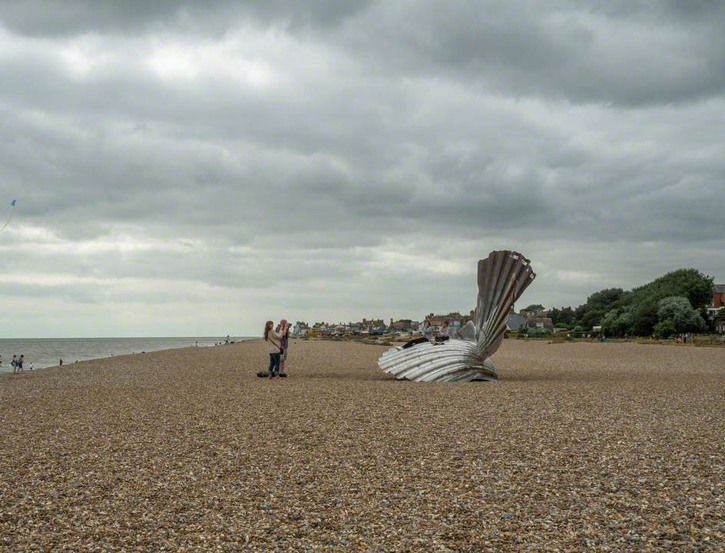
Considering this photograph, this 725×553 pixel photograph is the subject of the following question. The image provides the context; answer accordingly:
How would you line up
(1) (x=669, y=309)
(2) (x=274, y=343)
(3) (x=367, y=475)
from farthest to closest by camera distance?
1. (1) (x=669, y=309)
2. (2) (x=274, y=343)
3. (3) (x=367, y=475)

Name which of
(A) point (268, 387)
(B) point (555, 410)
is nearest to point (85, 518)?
(B) point (555, 410)

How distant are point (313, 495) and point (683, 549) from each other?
10.5 feet

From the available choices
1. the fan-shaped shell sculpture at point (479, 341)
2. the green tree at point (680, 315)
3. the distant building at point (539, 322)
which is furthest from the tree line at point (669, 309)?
the fan-shaped shell sculpture at point (479, 341)

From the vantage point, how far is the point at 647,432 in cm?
884

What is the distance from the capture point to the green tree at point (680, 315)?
5803 centimetres

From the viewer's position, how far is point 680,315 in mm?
58094

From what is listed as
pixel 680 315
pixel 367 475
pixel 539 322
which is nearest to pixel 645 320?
pixel 680 315

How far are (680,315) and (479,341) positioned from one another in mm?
48981

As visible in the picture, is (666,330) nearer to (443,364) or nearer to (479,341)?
(479,341)

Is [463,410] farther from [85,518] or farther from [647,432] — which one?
[85,518]

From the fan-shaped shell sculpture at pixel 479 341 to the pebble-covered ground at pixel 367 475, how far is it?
4.15 m

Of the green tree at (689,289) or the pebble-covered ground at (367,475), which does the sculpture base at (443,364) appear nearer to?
the pebble-covered ground at (367,475)

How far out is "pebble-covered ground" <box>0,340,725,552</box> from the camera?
4949 mm

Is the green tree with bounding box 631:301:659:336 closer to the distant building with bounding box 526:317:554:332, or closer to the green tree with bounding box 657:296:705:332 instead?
the green tree with bounding box 657:296:705:332
